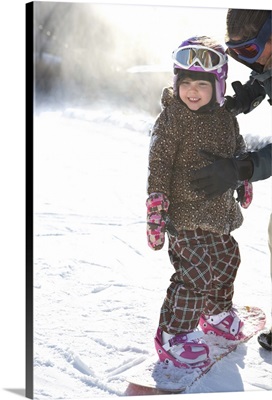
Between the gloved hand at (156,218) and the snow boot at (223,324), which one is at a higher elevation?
the gloved hand at (156,218)

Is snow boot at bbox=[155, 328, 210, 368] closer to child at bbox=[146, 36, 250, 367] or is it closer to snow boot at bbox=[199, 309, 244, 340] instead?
child at bbox=[146, 36, 250, 367]

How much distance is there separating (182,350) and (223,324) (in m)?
0.26

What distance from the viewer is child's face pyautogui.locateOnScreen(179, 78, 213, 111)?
330 cm

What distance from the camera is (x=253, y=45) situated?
11.1 feet

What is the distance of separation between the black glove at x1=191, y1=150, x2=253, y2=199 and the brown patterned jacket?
0.02 m

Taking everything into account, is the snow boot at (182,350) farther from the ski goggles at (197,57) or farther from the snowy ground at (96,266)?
the ski goggles at (197,57)

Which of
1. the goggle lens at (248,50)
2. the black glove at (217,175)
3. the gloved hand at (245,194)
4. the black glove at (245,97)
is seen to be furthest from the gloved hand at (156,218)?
the goggle lens at (248,50)

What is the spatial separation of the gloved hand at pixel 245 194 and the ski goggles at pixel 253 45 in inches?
18.9

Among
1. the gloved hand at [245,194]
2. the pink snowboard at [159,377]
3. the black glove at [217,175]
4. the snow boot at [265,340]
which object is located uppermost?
the black glove at [217,175]

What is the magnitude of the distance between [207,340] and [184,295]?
27cm

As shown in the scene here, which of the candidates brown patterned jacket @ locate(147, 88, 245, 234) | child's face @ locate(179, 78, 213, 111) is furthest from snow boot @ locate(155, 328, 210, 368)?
child's face @ locate(179, 78, 213, 111)

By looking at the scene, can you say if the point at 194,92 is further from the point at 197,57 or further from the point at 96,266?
the point at 96,266

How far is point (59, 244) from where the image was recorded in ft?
11.0

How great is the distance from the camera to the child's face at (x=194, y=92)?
3.30 m
